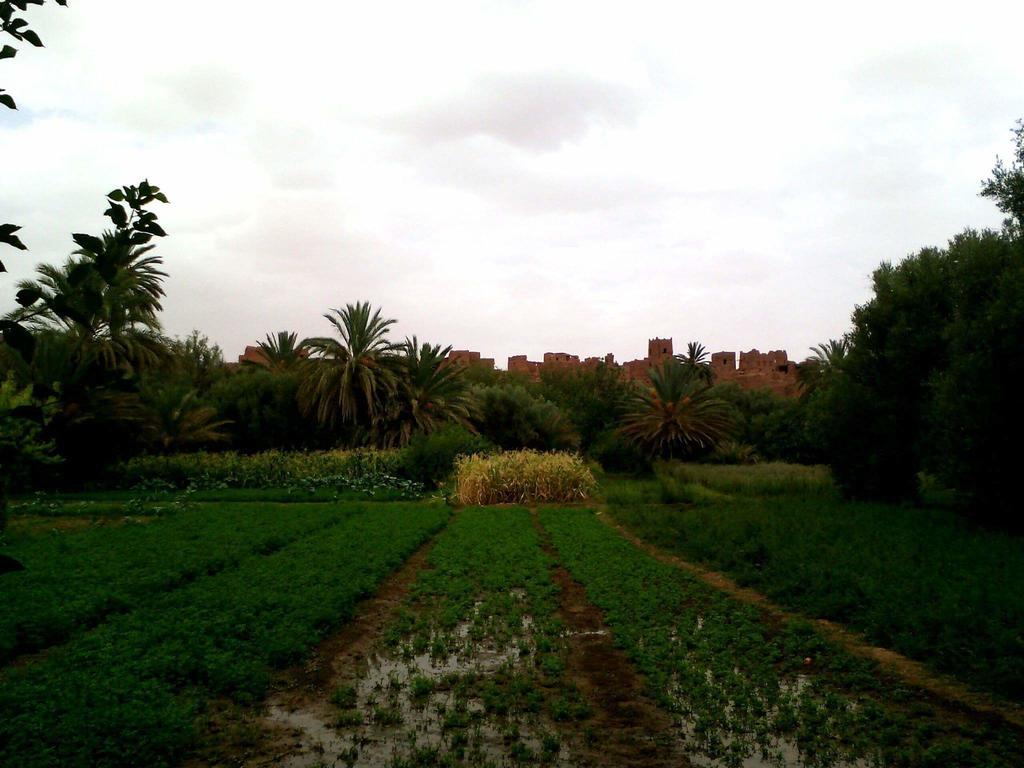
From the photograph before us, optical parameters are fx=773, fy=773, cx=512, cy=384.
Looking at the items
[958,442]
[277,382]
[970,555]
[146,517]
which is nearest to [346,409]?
[277,382]

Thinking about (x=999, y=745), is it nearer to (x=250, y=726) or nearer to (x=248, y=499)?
(x=250, y=726)

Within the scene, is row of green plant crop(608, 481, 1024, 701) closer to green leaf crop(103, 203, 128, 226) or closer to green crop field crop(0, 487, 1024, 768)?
green crop field crop(0, 487, 1024, 768)

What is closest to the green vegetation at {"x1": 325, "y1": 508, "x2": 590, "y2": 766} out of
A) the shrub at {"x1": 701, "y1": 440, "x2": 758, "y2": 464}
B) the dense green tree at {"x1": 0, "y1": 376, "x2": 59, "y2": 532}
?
the dense green tree at {"x1": 0, "y1": 376, "x2": 59, "y2": 532}

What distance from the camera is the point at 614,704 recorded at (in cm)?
582

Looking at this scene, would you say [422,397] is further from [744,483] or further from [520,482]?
[744,483]

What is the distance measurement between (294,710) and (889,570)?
7.34 metres

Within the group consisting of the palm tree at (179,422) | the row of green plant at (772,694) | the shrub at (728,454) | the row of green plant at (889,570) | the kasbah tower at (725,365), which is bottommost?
the row of green plant at (772,694)

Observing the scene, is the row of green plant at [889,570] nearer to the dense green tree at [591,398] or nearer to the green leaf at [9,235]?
the green leaf at [9,235]

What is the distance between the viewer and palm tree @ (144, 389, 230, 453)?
1331 inches

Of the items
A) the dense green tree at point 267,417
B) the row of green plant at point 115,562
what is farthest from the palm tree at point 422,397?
the row of green plant at point 115,562

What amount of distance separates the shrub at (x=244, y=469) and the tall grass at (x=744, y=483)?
11008 mm

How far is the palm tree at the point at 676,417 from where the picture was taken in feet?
120

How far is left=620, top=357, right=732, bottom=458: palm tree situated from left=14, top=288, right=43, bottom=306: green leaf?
35.4 metres

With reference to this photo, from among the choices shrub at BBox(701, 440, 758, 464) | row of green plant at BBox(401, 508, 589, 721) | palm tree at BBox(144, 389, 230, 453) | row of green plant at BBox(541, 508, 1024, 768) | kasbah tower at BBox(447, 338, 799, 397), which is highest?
kasbah tower at BBox(447, 338, 799, 397)
